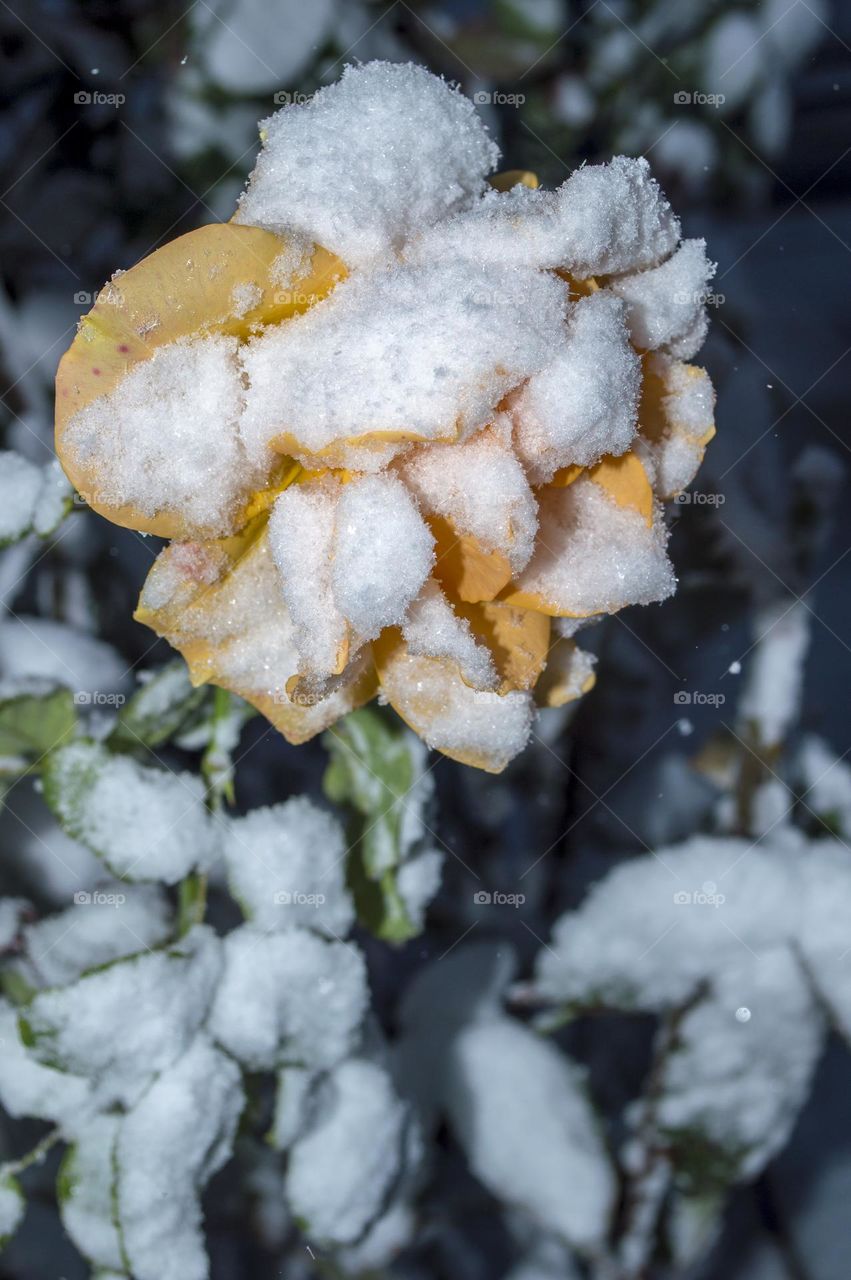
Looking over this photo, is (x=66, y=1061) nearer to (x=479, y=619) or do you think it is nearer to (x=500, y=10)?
(x=479, y=619)

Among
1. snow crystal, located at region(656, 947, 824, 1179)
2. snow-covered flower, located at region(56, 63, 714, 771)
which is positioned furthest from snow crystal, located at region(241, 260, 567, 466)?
snow crystal, located at region(656, 947, 824, 1179)

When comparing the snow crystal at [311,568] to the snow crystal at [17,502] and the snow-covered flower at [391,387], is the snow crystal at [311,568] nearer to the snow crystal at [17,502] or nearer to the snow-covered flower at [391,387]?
the snow-covered flower at [391,387]

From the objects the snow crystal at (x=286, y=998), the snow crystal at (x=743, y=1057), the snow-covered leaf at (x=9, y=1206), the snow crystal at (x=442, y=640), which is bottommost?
the snow crystal at (x=743, y=1057)

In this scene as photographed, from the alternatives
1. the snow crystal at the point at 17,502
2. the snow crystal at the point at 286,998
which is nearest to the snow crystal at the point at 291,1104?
the snow crystal at the point at 286,998

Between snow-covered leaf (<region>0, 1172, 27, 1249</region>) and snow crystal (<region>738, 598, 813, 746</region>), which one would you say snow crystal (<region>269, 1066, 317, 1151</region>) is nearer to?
snow-covered leaf (<region>0, 1172, 27, 1249</region>)

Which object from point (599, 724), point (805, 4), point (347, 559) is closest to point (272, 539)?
point (347, 559)

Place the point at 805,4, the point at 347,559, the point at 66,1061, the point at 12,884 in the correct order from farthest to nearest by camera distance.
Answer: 1. the point at 805,4
2. the point at 12,884
3. the point at 66,1061
4. the point at 347,559

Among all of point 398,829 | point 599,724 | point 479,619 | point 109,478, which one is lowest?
point 599,724
